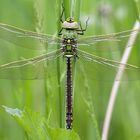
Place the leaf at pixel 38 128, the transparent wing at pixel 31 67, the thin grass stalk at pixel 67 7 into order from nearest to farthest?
the leaf at pixel 38 128, the thin grass stalk at pixel 67 7, the transparent wing at pixel 31 67

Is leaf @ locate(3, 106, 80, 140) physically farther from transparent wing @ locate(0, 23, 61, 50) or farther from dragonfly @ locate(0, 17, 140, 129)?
transparent wing @ locate(0, 23, 61, 50)

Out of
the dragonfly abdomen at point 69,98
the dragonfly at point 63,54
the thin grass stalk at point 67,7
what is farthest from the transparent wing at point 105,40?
the thin grass stalk at point 67,7

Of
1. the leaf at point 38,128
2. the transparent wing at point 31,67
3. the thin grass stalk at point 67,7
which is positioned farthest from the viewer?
the transparent wing at point 31,67

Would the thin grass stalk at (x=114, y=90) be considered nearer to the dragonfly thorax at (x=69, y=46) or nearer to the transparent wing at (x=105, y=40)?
the transparent wing at (x=105, y=40)

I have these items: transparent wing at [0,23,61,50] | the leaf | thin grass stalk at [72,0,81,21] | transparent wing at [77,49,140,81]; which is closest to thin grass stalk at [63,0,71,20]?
thin grass stalk at [72,0,81,21]

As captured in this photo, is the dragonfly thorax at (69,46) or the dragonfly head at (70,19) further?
the dragonfly thorax at (69,46)

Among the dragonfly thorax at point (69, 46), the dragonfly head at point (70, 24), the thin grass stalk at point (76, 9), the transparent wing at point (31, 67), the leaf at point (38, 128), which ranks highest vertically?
the thin grass stalk at point (76, 9)

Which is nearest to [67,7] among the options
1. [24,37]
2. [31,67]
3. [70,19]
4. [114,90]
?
[70,19]
